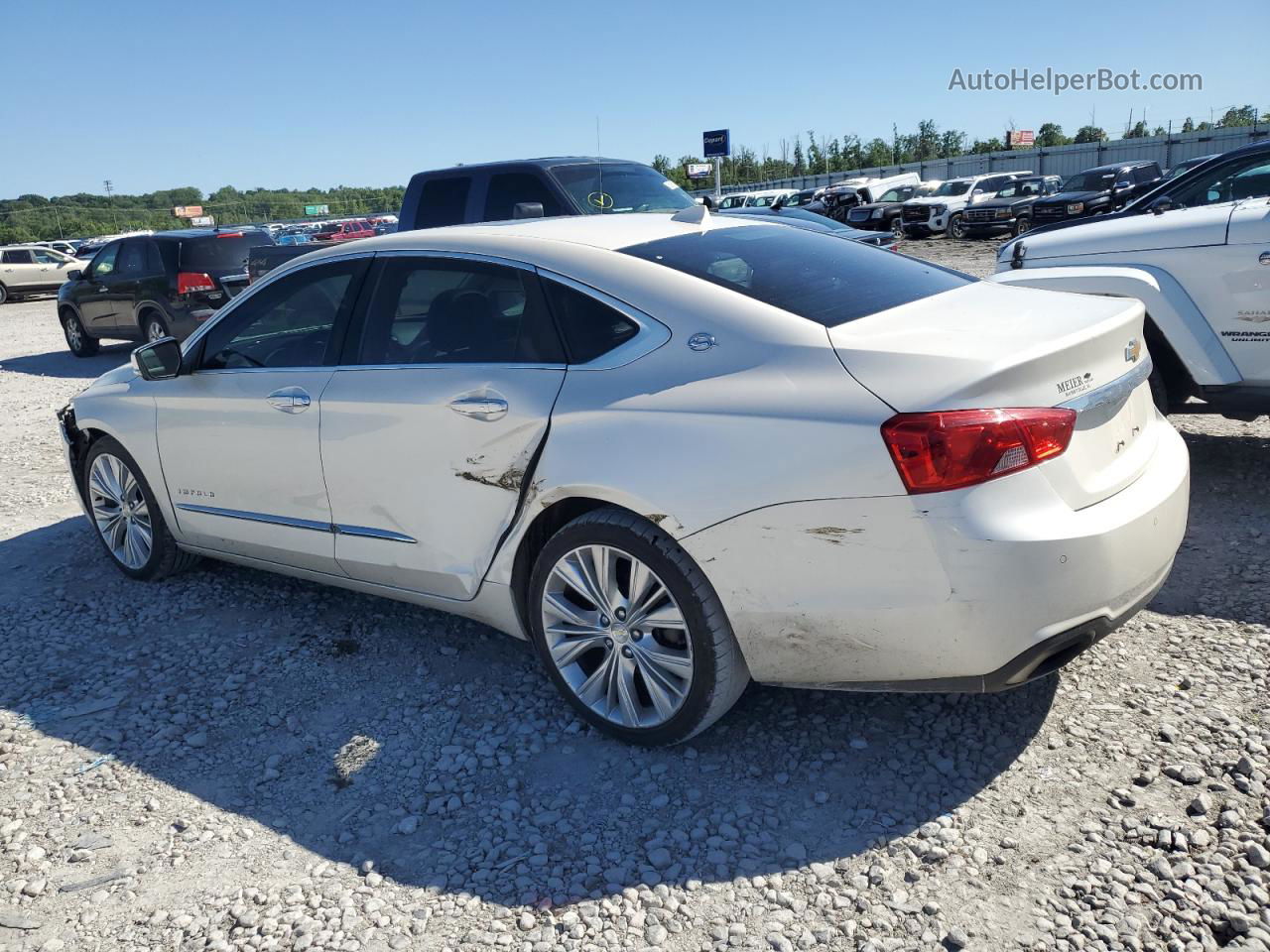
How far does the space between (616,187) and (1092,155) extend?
46.7m

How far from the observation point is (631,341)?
124 inches

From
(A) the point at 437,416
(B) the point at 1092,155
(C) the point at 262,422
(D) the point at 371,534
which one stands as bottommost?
(D) the point at 371,534

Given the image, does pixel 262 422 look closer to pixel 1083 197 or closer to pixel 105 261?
pixel 105 261

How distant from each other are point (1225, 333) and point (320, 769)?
189 inches

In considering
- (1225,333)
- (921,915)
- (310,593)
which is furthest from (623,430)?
(1225,333)

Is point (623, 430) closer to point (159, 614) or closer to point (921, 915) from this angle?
point (921, 915)

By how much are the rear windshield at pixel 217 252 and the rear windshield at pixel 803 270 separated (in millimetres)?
11046

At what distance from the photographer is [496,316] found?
11.5ft

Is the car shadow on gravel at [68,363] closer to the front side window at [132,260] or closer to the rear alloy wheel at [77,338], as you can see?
the rear alloy wheel at [77,338]

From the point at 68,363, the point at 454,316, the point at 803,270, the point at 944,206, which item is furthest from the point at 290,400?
the point at 944,206

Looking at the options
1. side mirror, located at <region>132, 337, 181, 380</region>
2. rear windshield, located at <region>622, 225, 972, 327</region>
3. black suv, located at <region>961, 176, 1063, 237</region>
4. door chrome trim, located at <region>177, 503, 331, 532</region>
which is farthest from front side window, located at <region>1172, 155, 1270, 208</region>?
black suv, located at <region>961, 176, 1063, 237</region>

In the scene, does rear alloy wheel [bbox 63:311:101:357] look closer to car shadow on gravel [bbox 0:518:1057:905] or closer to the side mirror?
the side mirror

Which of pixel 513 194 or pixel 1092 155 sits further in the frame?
pixel 1092 155

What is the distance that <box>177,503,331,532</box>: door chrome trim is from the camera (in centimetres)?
398
